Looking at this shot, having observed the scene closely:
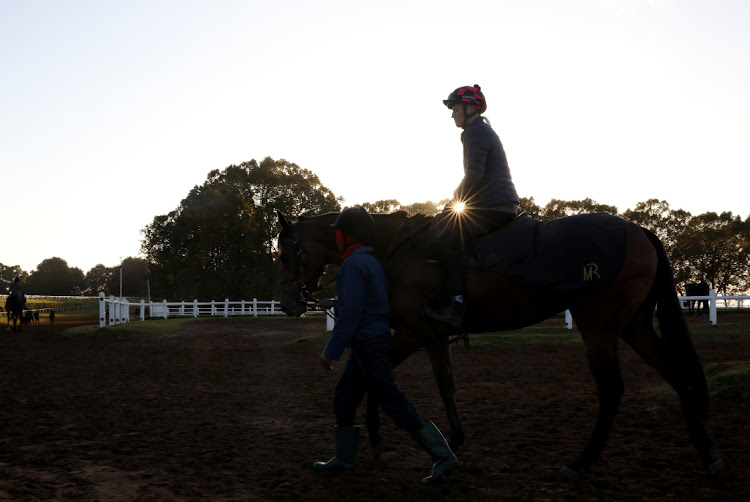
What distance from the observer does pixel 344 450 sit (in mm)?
4547

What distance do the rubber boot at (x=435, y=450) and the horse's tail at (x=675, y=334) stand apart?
200cm

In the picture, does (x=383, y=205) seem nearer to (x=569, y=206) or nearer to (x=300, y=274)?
(x=569, y=206)

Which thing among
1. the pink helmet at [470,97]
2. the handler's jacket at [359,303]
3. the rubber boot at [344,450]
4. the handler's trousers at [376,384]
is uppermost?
the pink helmet at [470,97]

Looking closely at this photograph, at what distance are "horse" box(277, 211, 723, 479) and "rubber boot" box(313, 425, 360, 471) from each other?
1.73ft

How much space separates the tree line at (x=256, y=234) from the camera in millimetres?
45469

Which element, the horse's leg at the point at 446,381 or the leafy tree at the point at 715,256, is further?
the leafy tree at the point at 715,256

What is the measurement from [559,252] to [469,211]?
2.59ft

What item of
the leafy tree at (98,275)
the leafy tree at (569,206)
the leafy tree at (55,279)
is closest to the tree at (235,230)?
the leafy tree at (569,206)

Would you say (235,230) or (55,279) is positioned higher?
(235,230)

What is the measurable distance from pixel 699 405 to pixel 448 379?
1969 millimetres

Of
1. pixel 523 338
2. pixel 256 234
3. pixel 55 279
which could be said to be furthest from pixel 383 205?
pixel 55 279

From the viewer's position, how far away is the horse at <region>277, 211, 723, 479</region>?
450 cm

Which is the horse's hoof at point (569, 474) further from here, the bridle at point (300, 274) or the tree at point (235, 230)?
the tree at point (235, 230)

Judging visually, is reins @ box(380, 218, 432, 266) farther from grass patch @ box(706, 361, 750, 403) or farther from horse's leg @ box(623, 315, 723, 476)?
grass patch @ box(706, 361, 750, 403)
